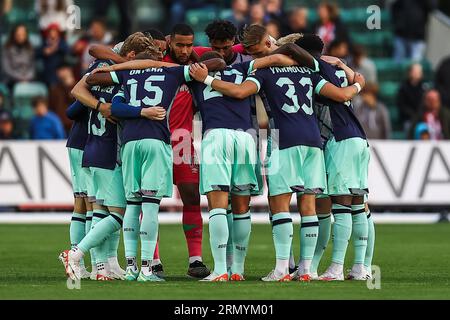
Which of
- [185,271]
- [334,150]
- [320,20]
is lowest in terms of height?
[185,271]

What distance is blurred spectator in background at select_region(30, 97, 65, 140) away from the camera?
2383cm

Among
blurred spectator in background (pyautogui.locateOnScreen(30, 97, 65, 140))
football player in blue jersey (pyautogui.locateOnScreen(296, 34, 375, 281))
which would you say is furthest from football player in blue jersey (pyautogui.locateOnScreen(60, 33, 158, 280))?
blurred spectator in background (pyautogui.locateOnScreen(30, 97, 65, 140))

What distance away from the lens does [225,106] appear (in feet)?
41.9

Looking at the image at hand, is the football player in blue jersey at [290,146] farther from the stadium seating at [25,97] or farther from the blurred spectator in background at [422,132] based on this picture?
the stadium seating at [25,97]

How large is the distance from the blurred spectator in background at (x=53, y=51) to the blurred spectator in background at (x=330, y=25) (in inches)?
191

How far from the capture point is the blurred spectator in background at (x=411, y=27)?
2739 centimetres

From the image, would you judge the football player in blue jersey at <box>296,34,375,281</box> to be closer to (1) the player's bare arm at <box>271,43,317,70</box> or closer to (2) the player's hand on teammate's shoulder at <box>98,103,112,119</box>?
(1) the player's bare arm at <box>271,43,317,70</box>

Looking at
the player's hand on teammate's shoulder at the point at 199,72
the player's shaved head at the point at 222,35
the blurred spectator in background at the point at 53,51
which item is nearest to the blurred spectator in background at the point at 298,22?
the blurred spectator in background at the point at 53,51

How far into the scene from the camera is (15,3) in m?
28.9

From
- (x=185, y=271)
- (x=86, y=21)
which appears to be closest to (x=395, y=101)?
(x=86, y=21)

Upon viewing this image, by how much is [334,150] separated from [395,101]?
1429 centimetres
